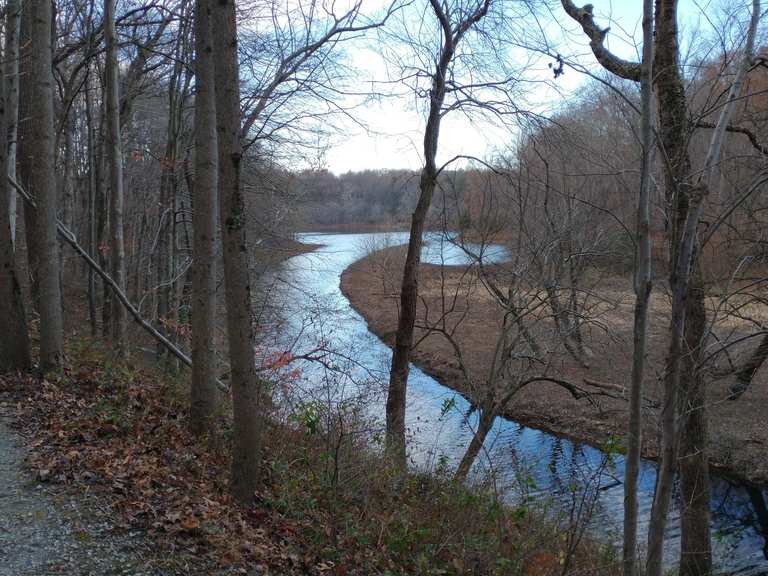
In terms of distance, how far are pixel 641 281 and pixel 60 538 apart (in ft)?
14.5

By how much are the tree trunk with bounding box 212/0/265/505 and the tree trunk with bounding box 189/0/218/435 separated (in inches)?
44.9

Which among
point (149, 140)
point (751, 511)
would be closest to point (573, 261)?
point (751, 511)

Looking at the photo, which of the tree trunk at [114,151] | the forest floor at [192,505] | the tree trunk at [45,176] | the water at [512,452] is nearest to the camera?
the forest floor at [192,505]

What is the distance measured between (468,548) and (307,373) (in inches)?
408

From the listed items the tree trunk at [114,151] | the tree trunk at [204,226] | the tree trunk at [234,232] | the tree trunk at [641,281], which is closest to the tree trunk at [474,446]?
the tree trunk at [204,226]

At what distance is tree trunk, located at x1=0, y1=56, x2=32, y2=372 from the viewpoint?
7.39 metres

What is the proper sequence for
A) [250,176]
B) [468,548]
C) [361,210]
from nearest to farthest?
[468,548]
[250,176]
[361,210]

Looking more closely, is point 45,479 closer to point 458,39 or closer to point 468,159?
point 468,159

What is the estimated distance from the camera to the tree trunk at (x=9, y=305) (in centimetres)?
739

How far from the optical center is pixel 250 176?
16078mm

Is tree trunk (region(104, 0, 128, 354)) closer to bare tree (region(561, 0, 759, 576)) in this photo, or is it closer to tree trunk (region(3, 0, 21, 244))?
tree trunk (region(3, 0, 21, 244))

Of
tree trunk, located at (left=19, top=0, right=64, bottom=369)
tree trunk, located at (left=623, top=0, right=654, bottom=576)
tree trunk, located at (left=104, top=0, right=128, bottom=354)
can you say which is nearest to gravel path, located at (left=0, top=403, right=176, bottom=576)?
tree trunk, located at (left=19, top=0, right=64, bottom=369)

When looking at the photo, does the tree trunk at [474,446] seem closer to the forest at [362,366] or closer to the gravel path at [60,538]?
the forest at [362,366]

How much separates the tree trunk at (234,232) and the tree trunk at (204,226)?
1141 millimetres
